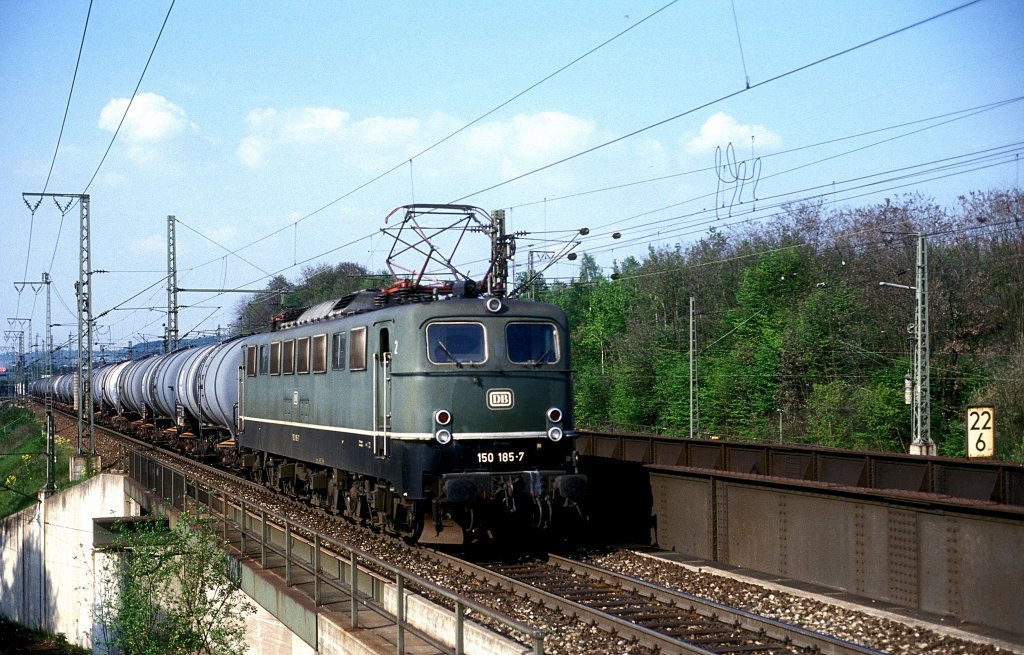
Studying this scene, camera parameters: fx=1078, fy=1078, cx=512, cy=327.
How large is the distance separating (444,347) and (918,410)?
1810 cm

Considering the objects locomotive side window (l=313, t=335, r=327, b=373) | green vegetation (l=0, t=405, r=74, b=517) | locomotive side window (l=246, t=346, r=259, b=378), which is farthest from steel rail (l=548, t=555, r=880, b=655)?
green vegetation (l=0, t=405, r=74, b=517)

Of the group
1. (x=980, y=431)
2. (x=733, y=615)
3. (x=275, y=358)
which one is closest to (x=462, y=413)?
(x=733, y=615)

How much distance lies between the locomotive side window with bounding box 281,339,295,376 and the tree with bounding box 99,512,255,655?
3.55 m

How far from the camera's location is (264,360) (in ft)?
74.4

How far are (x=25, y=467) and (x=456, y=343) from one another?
4143 centimetres

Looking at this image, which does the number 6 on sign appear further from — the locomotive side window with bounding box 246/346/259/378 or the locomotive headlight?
the locomotive side window with bounding box 246/346/259/378

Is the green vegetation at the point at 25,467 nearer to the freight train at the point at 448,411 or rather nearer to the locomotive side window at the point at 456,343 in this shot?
the freight train at the point at 448,411

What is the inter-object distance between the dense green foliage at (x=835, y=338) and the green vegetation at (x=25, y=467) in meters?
24.4

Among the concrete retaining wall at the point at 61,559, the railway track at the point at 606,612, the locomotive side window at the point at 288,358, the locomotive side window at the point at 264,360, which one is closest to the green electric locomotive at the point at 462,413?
the railway track at the point at 606,612

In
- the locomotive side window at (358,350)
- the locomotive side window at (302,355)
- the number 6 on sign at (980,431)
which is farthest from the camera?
the locomotive side window at (302,355)

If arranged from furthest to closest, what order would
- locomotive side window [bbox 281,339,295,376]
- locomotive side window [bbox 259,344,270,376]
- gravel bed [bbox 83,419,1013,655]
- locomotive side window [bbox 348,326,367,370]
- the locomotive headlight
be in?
locomotive side window [bbox 259,344,270,376] → locomotive side window [bbox 281,339,295,376] → locomotive side window [bbox 348,326,367,370] → the locomotive headlight → gravel bed [bbox 83,419,1013,655]

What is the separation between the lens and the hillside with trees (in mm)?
37938

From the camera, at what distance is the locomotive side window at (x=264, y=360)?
22328 mm

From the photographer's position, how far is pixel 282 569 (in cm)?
1536
